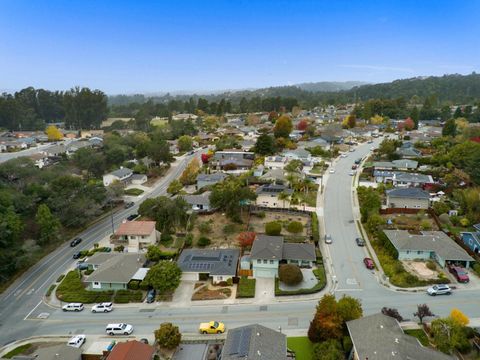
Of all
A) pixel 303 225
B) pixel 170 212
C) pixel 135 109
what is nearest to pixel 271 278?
pixel 303 225

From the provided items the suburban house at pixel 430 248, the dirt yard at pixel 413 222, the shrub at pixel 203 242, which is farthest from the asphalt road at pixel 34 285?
the dirt yard at pixel 413 222

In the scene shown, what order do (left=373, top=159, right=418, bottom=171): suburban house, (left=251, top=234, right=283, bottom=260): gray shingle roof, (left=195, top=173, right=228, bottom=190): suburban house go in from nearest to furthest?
(left=251, top=234, right=283, bottom=260): gray shingle roof → (left=195, top=173, right=228, bottom=190): suburban house → (left=373, top=159, right=418, bottom=171): suburban house

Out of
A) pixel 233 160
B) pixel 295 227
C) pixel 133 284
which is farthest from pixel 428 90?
pixel 133 284

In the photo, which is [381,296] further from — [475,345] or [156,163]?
[156,163]

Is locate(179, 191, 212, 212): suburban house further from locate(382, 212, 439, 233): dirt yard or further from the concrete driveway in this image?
locate(382, 212, 439, 233): dirt yard

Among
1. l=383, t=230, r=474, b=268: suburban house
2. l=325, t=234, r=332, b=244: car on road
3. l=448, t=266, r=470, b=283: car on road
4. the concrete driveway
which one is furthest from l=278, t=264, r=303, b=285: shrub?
l=448, t=266, r=470, b=283: car on road
